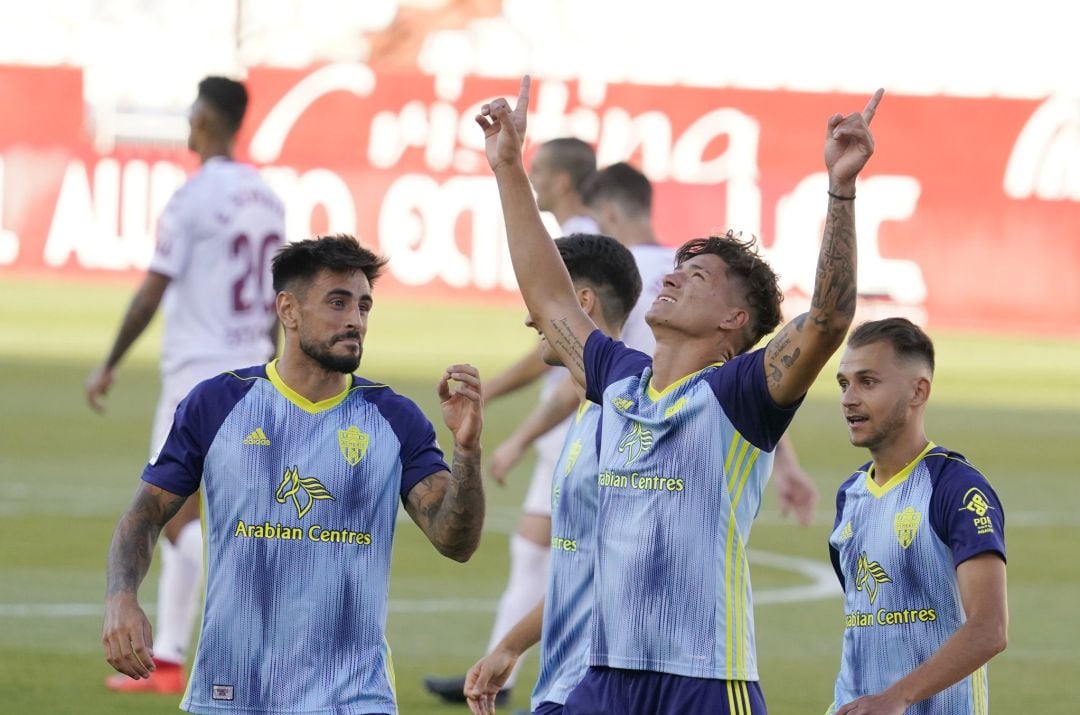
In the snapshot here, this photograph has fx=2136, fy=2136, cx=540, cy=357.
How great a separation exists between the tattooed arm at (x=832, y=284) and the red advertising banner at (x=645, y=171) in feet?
85.5

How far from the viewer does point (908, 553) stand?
214 inches

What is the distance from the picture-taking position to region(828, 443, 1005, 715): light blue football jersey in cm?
537

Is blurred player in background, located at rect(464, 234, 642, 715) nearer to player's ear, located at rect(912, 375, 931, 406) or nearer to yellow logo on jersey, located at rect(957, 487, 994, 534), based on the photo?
player's ear, located at rect(912, 375, 931, 406)

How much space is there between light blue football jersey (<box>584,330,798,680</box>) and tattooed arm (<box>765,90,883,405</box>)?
0.44 ft

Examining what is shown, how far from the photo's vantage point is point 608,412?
5.46 metres

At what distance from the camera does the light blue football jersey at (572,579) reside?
5.91 meters

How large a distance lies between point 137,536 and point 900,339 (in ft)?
6.82

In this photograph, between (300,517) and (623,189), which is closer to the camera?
(300,517)

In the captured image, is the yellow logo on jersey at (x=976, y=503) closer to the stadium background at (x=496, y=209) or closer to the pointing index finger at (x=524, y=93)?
the pointing index finger at (x=524, y=93)

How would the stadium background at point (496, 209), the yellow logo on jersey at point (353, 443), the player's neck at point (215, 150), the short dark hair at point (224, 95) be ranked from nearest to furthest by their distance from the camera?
the yellow logo on jersey at point (353, 443) → the short dark hair at point (224, 95) → the player's neck at point (215, 150) → the stadium background at point (496, 209)

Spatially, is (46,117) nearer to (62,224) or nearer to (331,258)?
(62,224)

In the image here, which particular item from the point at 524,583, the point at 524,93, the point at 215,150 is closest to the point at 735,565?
the point at 524,93

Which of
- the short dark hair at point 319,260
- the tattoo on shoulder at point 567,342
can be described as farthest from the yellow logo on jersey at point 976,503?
the short dark hair at point 319,260

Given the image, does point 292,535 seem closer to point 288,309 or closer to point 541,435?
point 288,309
